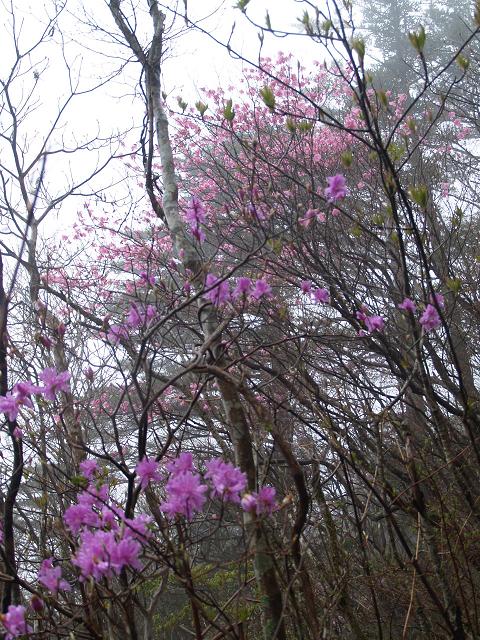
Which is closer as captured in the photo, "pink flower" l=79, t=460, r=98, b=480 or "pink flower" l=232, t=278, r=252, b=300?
"pink flower" l=79, t=460, r=98, b=480

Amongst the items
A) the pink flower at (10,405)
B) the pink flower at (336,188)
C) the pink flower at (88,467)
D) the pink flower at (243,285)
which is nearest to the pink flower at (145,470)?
the pink flower at (88,467)

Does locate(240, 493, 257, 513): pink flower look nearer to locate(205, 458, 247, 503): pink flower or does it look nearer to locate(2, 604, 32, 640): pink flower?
locate(205, 458, 247, 503): pink flower

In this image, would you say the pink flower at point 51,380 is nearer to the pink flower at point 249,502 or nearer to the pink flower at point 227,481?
the pink flower at point 227,481

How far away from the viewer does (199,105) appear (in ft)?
13.5

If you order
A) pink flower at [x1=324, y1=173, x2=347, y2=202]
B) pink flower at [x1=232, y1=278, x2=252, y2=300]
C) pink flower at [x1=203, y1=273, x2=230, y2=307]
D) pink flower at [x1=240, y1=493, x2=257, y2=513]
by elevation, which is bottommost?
pink flower at [x1=240, y1=493, x2=257, y2=513]

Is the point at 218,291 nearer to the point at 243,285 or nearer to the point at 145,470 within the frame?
the point at 243,285

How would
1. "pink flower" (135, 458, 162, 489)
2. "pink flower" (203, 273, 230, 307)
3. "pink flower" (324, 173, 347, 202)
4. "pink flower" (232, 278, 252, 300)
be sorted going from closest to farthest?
"pink flower" (135, 458, 162, 489) → "pink flower" (232, 278, 252, 300) → "pink flower" (203, 273, 230, 307) → "pink flower" (324, 173, 347, 202)

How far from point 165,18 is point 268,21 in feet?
7.52

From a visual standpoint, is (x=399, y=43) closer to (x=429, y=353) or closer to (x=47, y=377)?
(x=429, y=353)

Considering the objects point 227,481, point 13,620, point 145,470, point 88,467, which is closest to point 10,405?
point 88,467

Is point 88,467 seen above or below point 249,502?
above

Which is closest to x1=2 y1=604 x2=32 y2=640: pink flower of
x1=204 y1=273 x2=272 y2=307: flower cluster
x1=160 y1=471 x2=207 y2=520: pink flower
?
x1=160 y1=471 x2=207 y2=520: pink flower

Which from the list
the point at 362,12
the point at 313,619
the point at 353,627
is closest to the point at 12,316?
the point at 353,627

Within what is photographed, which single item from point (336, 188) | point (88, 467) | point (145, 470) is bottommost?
point (145, 470)
